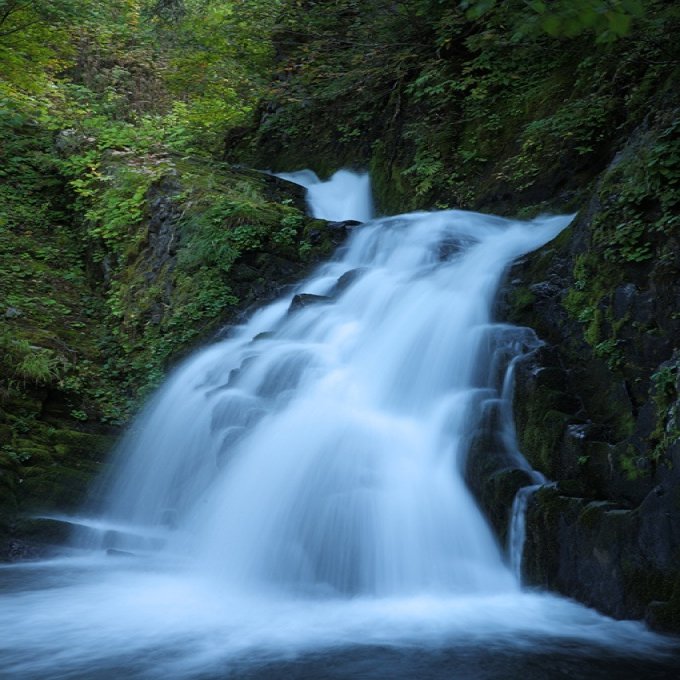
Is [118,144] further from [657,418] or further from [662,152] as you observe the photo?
[657,418]

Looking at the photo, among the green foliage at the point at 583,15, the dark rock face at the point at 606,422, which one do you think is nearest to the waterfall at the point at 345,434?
the dark rock face at the point at 606,422

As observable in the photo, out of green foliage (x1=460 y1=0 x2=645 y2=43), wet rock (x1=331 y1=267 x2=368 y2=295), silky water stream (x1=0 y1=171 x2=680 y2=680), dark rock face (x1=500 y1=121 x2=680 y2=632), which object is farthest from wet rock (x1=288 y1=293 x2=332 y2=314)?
green foliage (x1=460 y1=0 x2=645 y2=43)

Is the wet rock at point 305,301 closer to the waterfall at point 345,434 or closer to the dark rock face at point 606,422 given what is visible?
the waterfall at point 345,434

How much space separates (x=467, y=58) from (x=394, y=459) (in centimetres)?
756

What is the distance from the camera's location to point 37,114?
14.2m

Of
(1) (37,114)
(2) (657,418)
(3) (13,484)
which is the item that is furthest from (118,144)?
(2) (657,418)

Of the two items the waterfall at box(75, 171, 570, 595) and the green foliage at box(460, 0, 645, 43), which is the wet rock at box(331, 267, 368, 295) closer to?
the waterfall at box(75, 171, 570, 595)

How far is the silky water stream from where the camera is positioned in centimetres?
408

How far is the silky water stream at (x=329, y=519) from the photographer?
4.08 metres

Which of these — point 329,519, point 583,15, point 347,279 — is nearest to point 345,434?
point 329,519

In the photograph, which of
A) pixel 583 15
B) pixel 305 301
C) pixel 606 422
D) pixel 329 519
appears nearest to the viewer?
pixel 583 15

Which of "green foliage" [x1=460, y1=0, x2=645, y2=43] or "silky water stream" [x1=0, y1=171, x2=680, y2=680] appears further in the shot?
"silky water stream" [x1=0, y1=171, x2=680, y2=680]

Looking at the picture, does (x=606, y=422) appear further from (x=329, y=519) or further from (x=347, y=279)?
(x=347, y=279)

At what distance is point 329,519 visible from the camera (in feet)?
18.5
